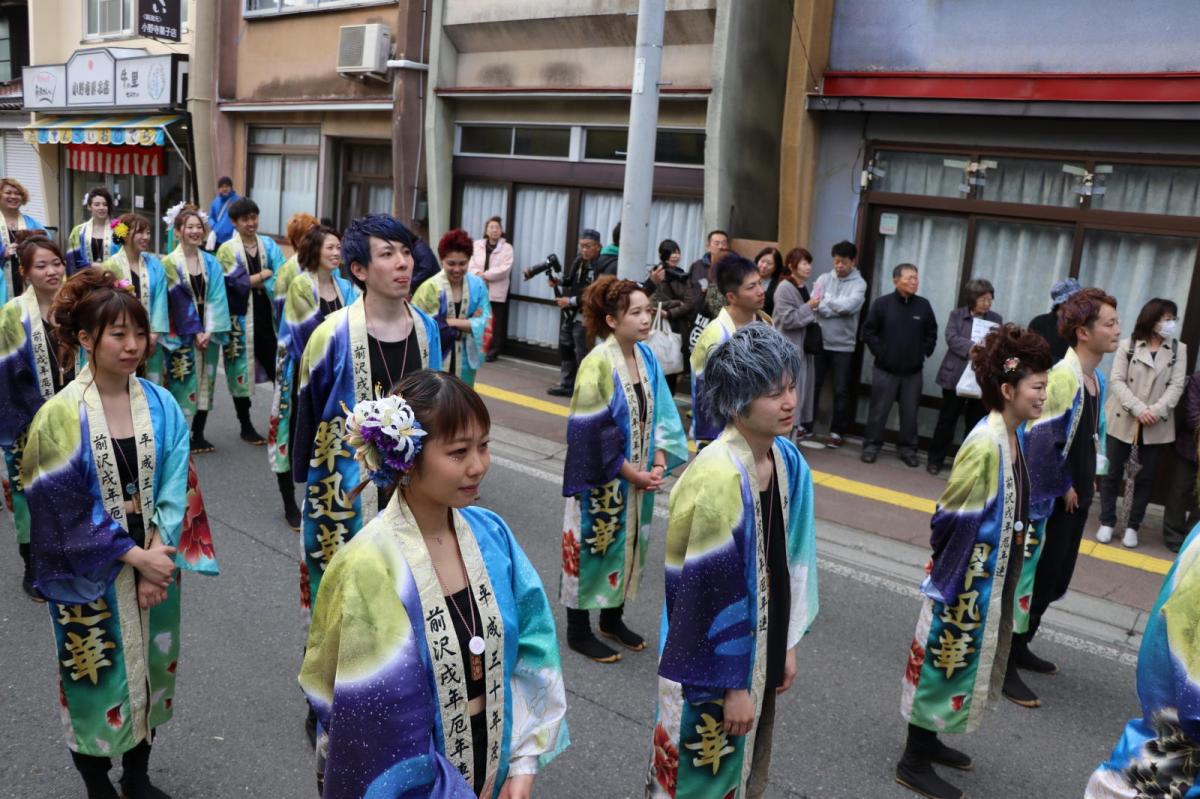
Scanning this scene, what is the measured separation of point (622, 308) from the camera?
4629 mm

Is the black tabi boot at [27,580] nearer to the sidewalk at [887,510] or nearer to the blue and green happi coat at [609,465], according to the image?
the blue and green happi coat at [609,465]

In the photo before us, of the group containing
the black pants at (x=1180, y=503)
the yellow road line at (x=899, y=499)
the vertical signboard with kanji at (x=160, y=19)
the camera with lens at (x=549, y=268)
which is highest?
the vertical signboard with kanji at (x=160, y=19)

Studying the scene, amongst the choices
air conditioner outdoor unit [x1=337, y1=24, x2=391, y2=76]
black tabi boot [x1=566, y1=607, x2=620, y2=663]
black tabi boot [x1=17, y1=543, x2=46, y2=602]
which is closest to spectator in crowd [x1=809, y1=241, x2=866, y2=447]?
black tabi boot [x1=566, y1=607, x2=620, y2=663]

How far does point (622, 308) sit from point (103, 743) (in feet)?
8.78

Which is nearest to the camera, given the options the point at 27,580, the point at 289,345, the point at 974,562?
the point at 974,562

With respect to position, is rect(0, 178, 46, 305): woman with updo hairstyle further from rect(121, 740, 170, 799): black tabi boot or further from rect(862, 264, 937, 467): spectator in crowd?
rect(862, 264, 937, 467): spectator in crowd

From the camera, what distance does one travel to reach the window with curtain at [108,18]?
66.3 feet

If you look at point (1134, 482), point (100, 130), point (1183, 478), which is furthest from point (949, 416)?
point (100, 130)

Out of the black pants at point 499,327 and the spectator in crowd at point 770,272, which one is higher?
the spectator in crowd at point 770,272

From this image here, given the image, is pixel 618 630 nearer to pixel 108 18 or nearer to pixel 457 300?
pixel 457 300

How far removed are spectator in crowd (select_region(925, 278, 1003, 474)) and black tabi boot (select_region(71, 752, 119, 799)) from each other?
22.4 ft

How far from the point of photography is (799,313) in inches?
351

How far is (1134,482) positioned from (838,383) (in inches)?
109

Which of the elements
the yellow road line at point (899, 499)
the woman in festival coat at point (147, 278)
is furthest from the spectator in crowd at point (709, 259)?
the woman in festival coat at point (147, 278)
